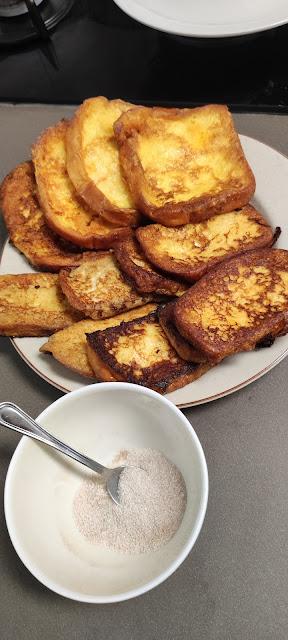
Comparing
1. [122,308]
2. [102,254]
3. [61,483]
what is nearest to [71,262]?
[102,254]

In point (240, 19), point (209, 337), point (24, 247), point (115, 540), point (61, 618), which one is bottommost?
point (61, 618)

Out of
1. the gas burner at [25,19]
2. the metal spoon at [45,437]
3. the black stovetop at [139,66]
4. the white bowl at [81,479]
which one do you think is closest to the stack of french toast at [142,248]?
the white bowl at [81,479]

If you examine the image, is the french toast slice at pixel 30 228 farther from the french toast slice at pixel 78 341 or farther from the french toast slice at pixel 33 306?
the french toast slice at pixel 78 341

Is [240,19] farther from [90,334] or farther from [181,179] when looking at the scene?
[90,334]

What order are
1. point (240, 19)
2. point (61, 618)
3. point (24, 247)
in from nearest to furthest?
1. point (61, 618)
2. point (24, 247)
3. point (240, 19)

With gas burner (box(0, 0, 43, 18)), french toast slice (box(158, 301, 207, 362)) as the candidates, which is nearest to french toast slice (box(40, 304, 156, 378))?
french toast slice (box(158, 301, 207, 362))
